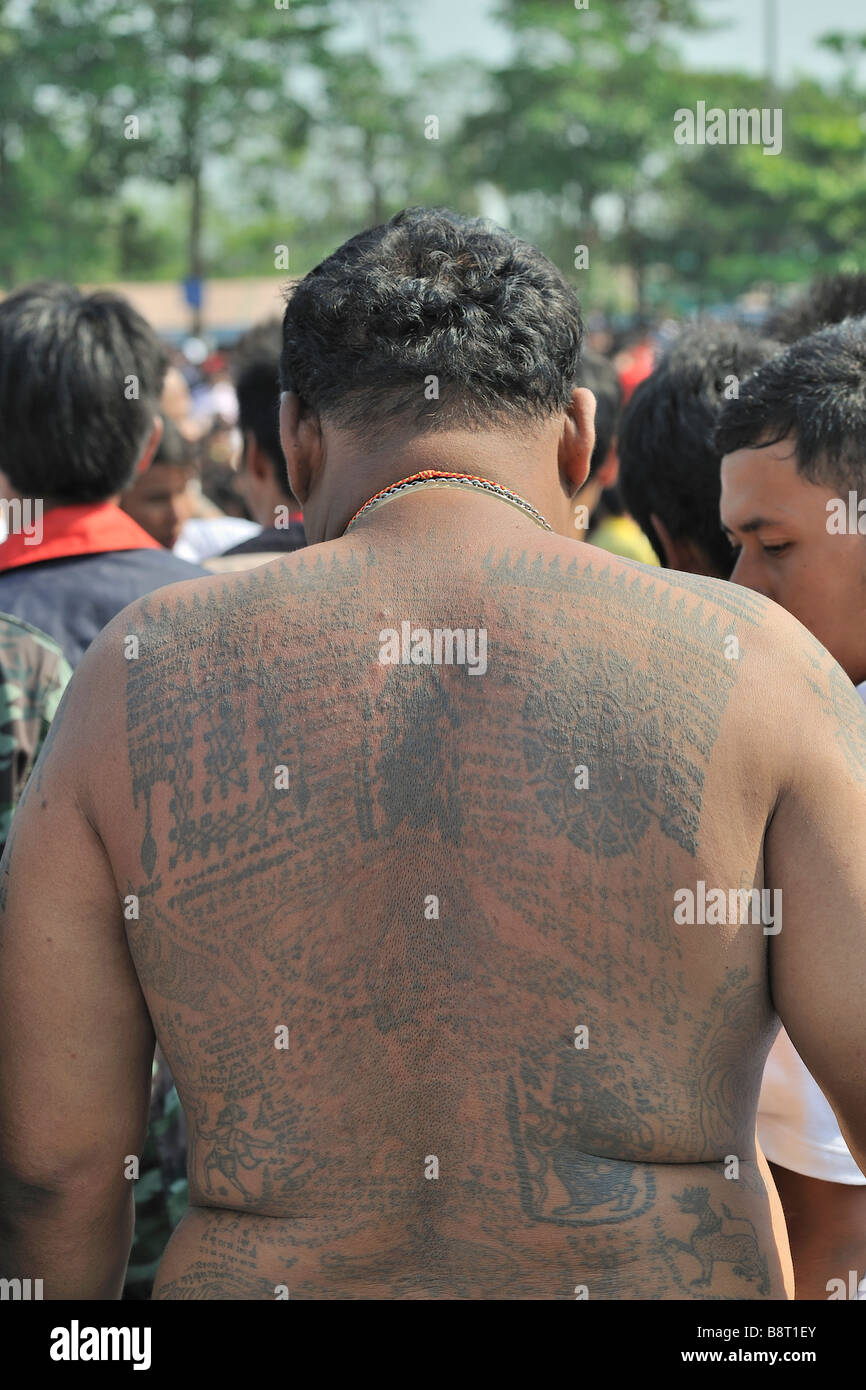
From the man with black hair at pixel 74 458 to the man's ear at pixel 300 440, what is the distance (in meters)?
1.09

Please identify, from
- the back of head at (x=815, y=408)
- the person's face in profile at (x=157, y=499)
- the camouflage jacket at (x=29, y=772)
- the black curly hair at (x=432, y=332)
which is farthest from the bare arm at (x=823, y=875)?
the person's face in profile at (x=157, y=499)

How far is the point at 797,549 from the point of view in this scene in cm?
211

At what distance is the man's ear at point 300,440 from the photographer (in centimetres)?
168

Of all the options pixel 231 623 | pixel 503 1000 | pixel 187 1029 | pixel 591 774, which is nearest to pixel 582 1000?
pixel 503 1000

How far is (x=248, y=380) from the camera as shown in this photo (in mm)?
3713

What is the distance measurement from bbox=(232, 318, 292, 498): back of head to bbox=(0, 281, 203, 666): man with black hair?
0.56m

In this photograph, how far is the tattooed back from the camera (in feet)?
4.73

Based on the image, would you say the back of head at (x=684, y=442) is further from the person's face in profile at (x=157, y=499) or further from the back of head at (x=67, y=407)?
the person's face in profile at (x=157, y=499)

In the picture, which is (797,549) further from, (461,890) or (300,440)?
(461,890)

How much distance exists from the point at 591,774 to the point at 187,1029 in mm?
528

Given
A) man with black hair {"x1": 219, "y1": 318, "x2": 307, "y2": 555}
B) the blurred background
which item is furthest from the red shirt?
the blurred background

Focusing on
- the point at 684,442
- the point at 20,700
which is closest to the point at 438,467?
the point at 20,700
